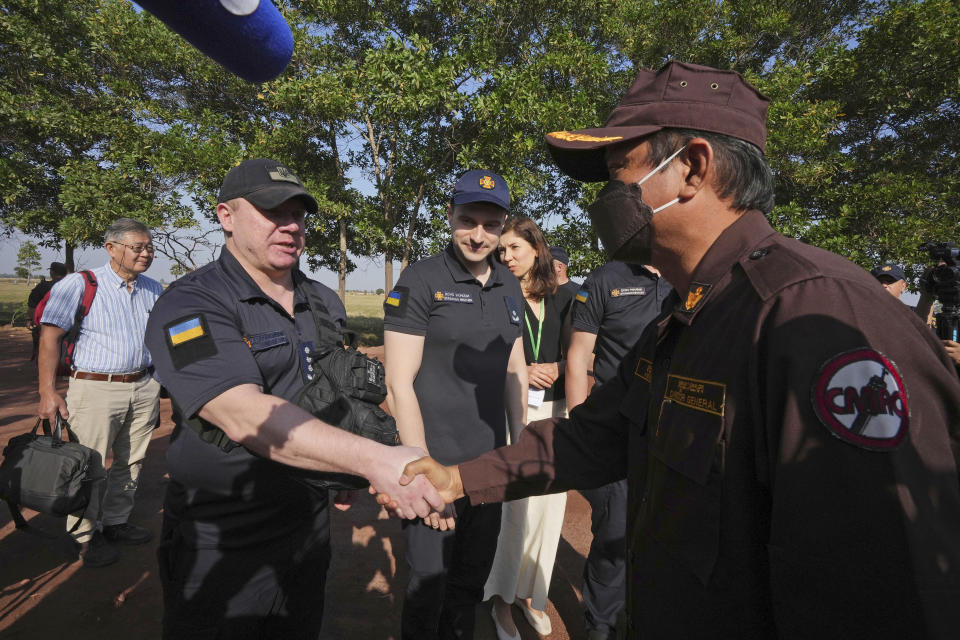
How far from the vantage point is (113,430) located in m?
4.26

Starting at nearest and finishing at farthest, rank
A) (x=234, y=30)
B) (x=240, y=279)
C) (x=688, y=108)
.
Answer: (x=234, y=30) → (x=688, y=108) → (x=240, y=279)

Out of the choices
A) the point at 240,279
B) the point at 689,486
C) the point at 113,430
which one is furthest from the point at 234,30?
the point at 113,430

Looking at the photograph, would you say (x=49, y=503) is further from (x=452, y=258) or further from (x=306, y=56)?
(x=306, y=56)

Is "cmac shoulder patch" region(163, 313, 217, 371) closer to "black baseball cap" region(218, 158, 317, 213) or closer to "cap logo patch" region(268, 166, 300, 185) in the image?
"black baseball cap" region(218, 158, 317, 213)

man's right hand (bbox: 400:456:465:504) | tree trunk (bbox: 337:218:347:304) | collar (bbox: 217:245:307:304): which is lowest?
man's right hand (bbox: 400:456:465:504)

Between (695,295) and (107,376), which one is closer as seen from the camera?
(695,295)

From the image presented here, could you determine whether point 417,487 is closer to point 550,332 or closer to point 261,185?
point 261,185

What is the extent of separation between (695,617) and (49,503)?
3.90 meters

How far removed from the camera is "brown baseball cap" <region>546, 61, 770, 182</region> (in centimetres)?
136

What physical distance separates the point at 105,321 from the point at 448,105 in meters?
9.24

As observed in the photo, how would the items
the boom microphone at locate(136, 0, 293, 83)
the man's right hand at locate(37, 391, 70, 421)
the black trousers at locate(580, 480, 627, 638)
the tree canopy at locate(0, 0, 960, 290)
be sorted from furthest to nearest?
the tree canopy at locate(0, 0, 960, 290), the man's right hand at locate(37, 391, 70, 421), the black trousers at locate(580, 480, 627, 638), the boom microphone at locate(136, 0, 293, 83)

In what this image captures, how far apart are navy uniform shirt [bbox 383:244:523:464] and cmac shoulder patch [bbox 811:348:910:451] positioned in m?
1.99

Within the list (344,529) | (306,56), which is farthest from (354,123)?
(344,529)

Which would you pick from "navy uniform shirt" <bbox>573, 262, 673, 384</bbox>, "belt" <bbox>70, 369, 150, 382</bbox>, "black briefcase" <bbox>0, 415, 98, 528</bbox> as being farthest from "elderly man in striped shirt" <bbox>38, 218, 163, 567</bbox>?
"navy uniform shirt" <bbox>573, 262, 673, 384</bbox>
